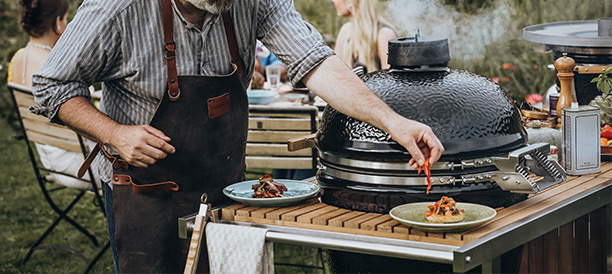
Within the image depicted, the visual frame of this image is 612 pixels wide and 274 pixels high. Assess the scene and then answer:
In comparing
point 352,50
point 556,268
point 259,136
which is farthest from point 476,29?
point 556,268

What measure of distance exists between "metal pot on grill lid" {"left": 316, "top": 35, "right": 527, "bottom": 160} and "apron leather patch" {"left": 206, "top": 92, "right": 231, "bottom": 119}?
36 centimetres

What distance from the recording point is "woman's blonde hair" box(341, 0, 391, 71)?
233 inches

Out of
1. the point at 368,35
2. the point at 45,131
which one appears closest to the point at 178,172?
the point at 45,131

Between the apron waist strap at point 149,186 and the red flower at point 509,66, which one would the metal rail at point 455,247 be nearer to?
the apron waist strap at point 149,186

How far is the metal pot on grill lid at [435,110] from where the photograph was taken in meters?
2.55

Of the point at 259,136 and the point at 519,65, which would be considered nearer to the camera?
the point at 259,136

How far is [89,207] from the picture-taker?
7285 millimetres

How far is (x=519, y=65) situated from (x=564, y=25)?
3.28 meters

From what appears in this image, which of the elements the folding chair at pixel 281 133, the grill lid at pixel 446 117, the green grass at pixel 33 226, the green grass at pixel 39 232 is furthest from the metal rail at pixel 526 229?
the green grass at pixel 33 226

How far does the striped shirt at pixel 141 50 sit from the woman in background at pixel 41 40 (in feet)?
8.16

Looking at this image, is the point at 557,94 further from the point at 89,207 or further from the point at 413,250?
the point at 89,207

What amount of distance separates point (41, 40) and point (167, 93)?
313 cm

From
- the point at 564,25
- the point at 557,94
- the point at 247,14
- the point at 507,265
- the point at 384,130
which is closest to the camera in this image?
the point at 384,130

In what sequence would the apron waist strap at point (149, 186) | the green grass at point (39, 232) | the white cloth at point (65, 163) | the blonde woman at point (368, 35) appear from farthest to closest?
the blonde woman at point (368, 35), the green grass at point (39, 232), the white cloth at point (65, 163), the apron waist strap at point (149, 186)
